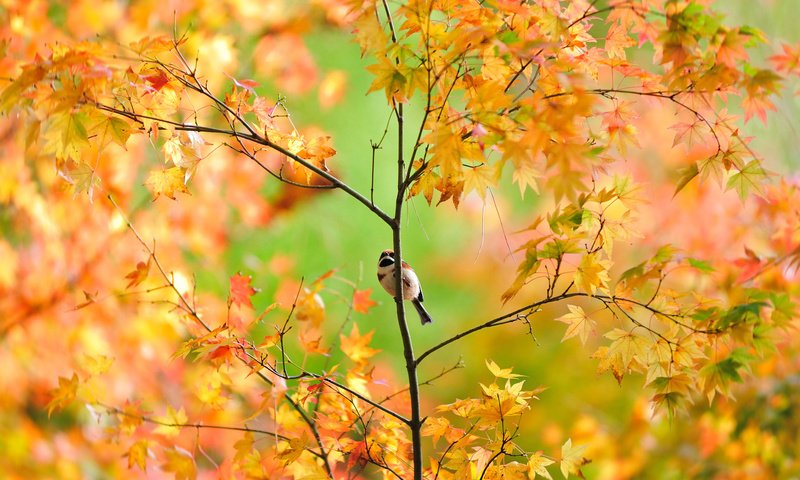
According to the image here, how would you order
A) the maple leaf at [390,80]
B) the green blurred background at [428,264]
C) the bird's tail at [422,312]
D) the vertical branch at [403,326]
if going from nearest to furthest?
the maple leaf at [390,80] → the vertical branch at [403,326] → the bird's tail at [422,312] → the green blurred background at [428,264]

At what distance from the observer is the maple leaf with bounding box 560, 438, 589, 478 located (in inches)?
60.1

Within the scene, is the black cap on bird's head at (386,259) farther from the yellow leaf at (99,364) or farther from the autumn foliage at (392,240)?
the yellow leaf at (99,364)

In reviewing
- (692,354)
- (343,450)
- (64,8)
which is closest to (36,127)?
(343,450)

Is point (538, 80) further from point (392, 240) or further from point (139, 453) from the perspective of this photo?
point (392, 240)

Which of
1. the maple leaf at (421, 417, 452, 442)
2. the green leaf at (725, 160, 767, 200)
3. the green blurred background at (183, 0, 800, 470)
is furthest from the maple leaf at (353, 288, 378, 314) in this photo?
the green blurred background at (183, 0, 800, 470)

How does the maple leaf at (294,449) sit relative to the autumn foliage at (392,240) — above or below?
below

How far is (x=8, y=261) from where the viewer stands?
357cm

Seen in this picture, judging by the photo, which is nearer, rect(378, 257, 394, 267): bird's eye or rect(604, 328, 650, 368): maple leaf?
rect(604, 328, 650, 368): maple leaf

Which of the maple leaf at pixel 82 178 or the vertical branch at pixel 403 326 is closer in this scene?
the vertical branch at pixel 403 326

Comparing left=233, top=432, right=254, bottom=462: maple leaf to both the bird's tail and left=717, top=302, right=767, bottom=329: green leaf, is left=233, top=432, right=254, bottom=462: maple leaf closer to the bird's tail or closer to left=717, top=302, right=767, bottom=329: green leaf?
the bird's tail

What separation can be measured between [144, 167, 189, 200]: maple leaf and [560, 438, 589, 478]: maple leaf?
38.6 inches

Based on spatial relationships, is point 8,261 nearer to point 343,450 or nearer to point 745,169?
point 343,450

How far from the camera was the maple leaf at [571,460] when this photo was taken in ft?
5.01

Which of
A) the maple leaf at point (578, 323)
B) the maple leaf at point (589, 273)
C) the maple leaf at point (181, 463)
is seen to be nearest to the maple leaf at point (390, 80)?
the maple leaf at point (589, 273)
